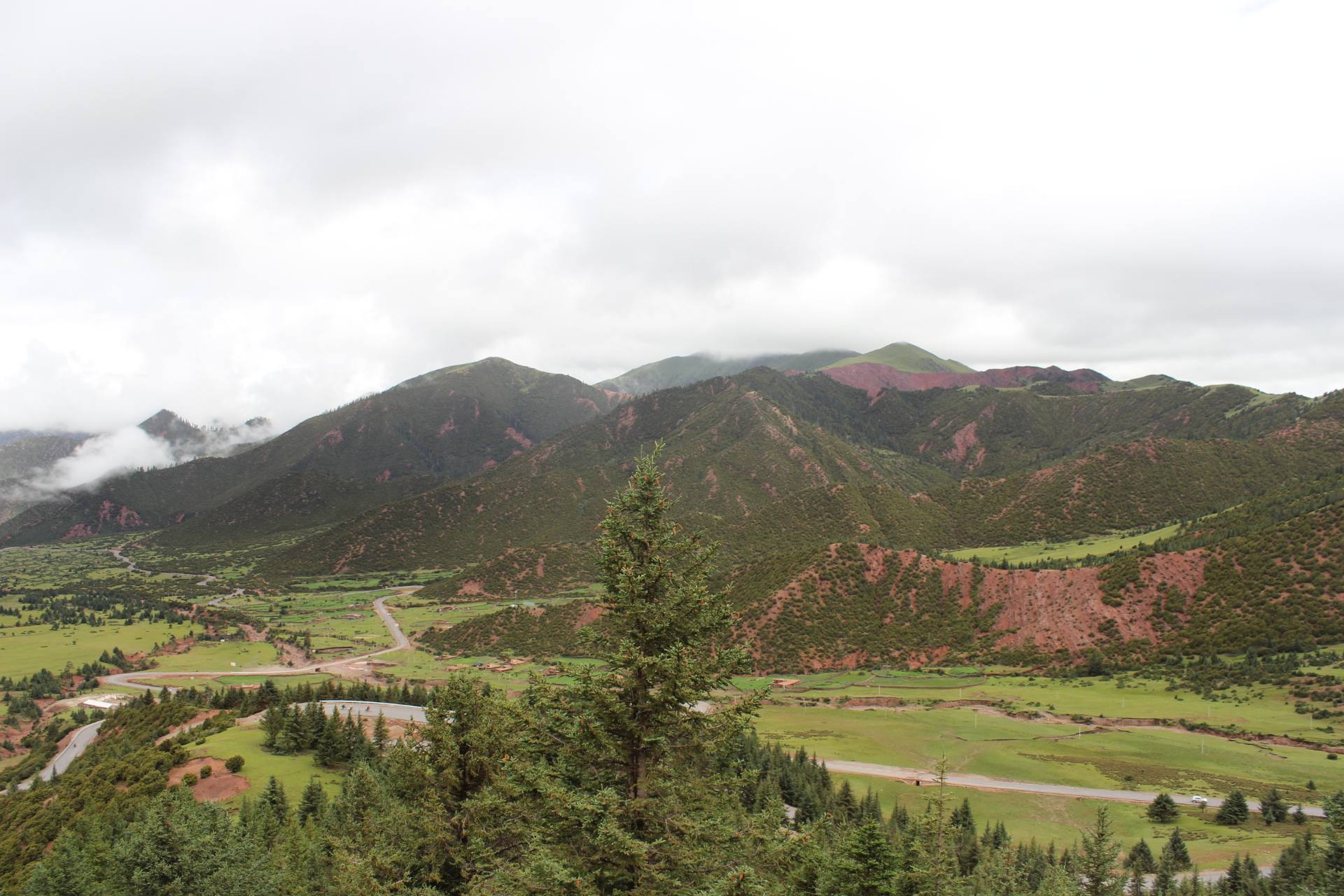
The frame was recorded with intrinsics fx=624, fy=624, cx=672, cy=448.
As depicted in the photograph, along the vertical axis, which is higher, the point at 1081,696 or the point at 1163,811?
the point at 1163,811

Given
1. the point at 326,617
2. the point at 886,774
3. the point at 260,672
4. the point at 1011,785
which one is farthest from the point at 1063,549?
the point at 326,617

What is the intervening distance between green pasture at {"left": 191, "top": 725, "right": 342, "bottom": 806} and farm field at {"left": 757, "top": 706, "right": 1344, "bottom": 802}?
43756 mm

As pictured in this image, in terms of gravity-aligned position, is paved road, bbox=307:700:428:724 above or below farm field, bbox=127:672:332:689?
above

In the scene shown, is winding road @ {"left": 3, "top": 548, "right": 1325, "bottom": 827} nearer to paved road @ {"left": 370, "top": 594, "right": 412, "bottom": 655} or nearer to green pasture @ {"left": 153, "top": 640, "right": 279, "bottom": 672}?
green pasture @ {"left": 153, "top": 640, "right": 279, "bottom": 672}

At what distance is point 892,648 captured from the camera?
92.4 metres

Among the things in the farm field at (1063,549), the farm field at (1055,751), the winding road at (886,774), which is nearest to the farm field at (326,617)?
the winding road at (886,774)

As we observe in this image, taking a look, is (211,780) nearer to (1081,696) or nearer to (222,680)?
(222,680)

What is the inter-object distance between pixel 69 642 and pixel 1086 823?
6463 inches

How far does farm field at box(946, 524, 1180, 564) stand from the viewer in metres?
110

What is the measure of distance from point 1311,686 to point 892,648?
44.0 meters

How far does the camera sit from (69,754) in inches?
2625

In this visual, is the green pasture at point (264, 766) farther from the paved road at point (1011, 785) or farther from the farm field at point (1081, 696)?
the farm field at point (1081, 696)

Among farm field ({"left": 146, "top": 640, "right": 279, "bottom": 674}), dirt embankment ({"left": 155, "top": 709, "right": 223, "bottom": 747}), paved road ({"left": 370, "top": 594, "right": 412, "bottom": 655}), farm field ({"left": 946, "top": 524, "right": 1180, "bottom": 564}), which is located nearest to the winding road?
farm field ({"left": 146, "top": 640, "right": 279, "bottom": 674})

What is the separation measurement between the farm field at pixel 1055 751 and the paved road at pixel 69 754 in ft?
234
